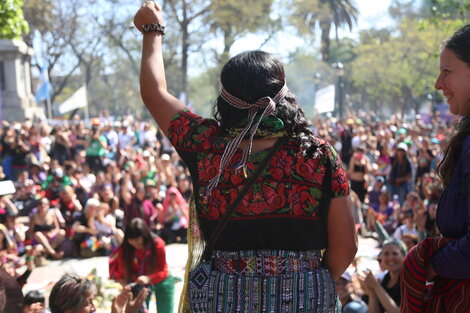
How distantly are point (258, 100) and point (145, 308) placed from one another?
361cm

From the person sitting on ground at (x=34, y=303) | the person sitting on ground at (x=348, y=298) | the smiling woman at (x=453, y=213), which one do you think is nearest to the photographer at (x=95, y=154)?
the person sitting on ground at (x=348, y=298)

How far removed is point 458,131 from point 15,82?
2744 cm

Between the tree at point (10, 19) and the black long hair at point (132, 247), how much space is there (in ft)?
10.1

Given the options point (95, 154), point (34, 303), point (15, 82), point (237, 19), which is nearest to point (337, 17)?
point (237, 19)

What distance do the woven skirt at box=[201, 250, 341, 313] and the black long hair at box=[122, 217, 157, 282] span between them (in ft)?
11.5

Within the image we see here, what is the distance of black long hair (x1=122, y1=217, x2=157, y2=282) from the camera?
5594mm

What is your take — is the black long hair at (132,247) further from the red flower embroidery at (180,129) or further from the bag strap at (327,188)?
the bag strap at (327,188)

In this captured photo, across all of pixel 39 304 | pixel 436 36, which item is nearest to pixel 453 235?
pixel 39 304

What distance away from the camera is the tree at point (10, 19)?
23.4 feet

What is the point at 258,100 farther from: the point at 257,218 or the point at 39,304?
the point at 39,304

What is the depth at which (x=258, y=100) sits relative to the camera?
215 cm

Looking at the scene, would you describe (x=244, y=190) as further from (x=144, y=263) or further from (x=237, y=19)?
(x=237, y=19)

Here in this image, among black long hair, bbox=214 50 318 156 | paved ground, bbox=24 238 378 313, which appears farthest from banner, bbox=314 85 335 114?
black long hair, bbox=214 50 318 156

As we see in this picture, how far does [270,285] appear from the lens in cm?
210
